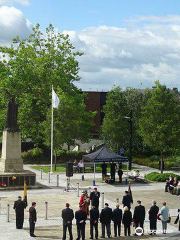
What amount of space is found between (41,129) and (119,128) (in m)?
9.38

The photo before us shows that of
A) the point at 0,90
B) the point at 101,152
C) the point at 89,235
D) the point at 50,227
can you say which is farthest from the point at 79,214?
the point at 0,90

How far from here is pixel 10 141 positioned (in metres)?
32.4

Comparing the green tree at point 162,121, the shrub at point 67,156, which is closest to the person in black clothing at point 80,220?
the green tree at point 162,121

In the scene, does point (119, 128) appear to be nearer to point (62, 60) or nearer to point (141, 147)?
point (141, 147)

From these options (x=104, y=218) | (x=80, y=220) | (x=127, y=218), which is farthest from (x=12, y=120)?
(x=127, y=218)

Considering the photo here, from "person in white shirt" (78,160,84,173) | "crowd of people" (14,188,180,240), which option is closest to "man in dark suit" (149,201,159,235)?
"crowd of people" (14,188,180,240)

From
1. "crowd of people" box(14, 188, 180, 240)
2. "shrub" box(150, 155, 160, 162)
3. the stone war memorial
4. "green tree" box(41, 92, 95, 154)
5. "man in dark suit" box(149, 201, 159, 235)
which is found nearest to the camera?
"crowd of people" box(14, 188, 180, 240)

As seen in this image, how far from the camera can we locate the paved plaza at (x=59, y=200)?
1866 cm

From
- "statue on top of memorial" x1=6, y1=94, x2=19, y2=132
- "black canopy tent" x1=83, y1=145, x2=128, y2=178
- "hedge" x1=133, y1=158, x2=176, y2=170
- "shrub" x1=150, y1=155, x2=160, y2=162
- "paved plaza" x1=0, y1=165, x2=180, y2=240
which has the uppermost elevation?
"statue on top of memorial" x1=6, y1=94, x2=19, y2=132

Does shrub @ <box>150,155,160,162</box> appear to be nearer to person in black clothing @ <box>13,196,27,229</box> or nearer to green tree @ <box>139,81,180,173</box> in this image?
green tree @ <box>139,81,180,173</box>

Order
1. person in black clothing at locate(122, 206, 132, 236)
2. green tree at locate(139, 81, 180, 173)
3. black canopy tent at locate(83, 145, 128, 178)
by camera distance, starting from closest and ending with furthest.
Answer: person in black clothing at locate(122, 206, 132, 236), black canopy tent at locate(83, 145, 128, 178), green tree at locate(139, 81, 180, 173)

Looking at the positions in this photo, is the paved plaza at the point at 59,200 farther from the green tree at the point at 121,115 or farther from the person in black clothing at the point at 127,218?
the green tree at the point at 121,115

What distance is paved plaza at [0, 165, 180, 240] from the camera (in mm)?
18656

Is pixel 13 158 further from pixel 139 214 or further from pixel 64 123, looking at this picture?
pixel 139 214
